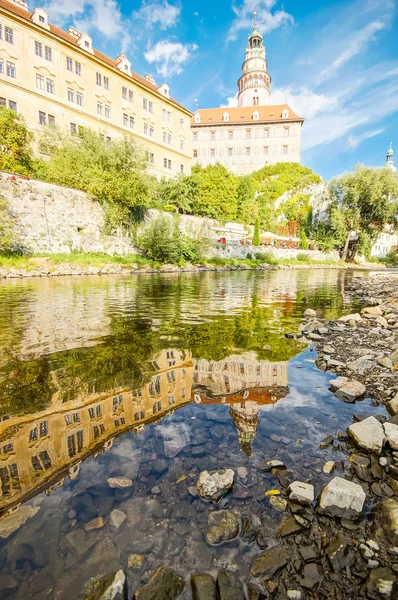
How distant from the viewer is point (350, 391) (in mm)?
3471

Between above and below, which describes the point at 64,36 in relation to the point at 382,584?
above

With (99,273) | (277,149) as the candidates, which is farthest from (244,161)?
(99,273)

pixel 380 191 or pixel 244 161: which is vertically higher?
pixel 244 161

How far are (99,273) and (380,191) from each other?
4027 cm

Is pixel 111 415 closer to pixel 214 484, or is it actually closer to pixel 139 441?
pixel 139 441

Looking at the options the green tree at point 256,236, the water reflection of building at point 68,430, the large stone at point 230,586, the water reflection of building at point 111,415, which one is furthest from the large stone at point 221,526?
the green tree at point 256,236

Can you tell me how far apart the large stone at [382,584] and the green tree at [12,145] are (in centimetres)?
3049

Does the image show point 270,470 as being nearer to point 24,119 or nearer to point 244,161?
point 24,119

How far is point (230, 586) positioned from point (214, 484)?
61cm

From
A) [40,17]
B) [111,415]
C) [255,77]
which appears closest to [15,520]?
[111,415]

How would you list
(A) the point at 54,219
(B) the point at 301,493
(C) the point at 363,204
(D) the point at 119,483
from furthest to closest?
1. (C) the point at 363,204
2. (A) the point at 54,219
3. (D) the point at 119,483
4. (B) the point at 301,493

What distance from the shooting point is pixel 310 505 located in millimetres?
1924

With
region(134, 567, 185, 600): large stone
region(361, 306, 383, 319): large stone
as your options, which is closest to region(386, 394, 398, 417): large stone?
region(134, 567, 185, 600): large stone

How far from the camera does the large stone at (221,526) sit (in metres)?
1.71
